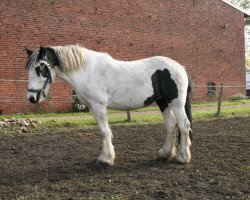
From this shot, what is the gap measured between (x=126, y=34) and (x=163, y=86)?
14.3 metres

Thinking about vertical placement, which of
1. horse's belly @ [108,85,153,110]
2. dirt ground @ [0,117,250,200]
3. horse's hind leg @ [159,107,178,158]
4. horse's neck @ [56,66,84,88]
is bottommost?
dirt ground @ [0,117,250,200]

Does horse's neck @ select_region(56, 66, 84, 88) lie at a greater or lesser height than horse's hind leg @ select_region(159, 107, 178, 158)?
greater

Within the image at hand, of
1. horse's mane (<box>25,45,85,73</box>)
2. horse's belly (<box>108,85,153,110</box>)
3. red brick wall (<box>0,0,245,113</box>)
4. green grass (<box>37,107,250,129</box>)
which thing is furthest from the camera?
red brick wall (<box>0,0,245,113</box>)

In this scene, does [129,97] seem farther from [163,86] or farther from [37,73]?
[37,73]

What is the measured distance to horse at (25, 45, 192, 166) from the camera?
20.7ft

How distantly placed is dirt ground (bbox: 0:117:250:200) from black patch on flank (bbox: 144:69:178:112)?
113 cm

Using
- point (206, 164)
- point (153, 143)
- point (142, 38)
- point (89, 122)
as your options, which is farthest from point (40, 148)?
point (142, 38)

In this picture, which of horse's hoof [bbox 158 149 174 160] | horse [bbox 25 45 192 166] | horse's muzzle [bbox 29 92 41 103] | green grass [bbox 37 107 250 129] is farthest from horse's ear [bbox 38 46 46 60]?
green grass [bbox 37 107 250 129]

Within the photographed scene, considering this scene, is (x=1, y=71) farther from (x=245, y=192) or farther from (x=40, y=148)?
(x=245, y=192)

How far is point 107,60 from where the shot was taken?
6707 mm

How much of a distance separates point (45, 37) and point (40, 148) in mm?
9926

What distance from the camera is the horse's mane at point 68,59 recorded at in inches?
254

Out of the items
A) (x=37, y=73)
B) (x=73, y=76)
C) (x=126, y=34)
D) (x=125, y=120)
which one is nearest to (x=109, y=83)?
(x=73, y=76)

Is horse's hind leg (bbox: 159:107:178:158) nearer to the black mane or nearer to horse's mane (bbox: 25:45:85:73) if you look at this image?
horse's mane (bbox: 25:45:85:73)
